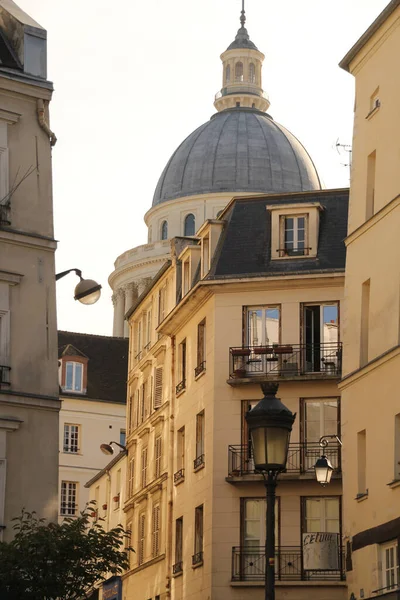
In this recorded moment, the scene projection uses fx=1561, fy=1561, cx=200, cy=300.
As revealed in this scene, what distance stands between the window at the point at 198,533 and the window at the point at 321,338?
20.4 ft

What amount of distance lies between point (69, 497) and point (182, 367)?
2892cm

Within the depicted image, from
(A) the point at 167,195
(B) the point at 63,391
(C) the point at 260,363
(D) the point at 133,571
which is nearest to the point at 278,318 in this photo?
(C) the point at 260,363

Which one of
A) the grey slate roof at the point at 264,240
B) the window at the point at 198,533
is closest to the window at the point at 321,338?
the grey slate roof at the point at 264,240

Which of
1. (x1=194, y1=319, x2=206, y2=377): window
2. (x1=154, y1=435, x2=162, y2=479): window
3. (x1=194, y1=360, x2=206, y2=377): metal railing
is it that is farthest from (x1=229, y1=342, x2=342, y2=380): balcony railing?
(x1=154, y1=435, x2=162, y2=479): window

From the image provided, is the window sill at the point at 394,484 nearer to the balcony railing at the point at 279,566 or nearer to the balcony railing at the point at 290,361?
the balcony railing at the point at 279,566

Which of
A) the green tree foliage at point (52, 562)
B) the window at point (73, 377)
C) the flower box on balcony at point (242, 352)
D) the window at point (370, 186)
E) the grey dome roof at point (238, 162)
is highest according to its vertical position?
the grey dome roof at point (238, 162)

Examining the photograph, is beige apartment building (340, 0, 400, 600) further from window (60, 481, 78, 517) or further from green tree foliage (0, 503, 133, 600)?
window (60, 481, 78, 517)

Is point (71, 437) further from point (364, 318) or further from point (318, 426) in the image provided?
point (364, 318)

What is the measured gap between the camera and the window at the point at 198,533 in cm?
5231

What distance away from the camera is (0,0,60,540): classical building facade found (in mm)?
37625

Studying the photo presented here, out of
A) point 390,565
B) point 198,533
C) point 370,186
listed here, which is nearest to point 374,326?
point 370,186

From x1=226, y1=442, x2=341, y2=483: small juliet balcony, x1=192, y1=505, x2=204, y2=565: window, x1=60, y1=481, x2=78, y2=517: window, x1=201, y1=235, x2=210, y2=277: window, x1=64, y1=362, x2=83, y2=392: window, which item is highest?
x1=64, y1=362, x2=83, y2=392: window

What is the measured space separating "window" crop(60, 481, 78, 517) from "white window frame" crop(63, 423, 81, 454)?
1.79 meters

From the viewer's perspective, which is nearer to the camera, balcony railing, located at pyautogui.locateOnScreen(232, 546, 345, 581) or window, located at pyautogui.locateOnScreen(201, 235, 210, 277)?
balcony railing, located at pyautogui.locateOnScreen(232, 546, 345, 581)
